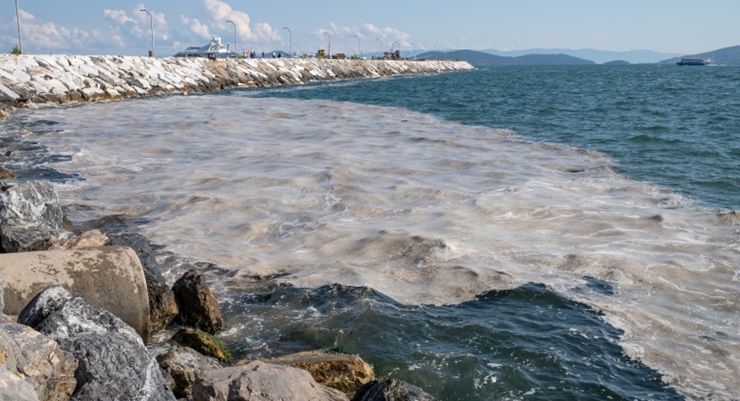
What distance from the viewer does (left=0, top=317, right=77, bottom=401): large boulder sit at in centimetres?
379

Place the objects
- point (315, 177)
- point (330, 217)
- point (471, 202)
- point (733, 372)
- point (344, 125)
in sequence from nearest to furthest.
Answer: point (733, 372) → point (330, 217) → point (471, 202) → point (315, 177) → point (344, 125)

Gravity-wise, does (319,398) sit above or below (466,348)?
above

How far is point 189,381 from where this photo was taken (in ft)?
17.0

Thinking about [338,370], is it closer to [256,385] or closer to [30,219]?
[256,385]

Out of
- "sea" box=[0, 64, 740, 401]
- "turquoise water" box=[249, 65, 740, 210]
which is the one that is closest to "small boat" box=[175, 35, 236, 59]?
"turquoise water" box=[249, 65, 740, 210]

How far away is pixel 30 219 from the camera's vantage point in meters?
7.95

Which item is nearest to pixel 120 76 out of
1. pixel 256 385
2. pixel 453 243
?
pixel 453 243

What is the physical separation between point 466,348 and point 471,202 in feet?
18.6

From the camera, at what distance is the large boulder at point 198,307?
22.7 feet

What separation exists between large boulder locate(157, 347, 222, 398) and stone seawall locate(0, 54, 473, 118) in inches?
871

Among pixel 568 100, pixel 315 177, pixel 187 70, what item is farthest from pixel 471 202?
pixel 187 70

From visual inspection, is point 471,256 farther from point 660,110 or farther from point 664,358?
point 660,110

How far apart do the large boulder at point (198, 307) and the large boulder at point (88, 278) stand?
65 cm

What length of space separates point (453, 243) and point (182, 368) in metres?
4.93
